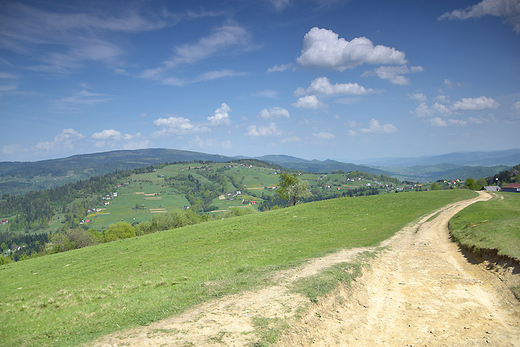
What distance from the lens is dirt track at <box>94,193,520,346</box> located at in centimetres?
915

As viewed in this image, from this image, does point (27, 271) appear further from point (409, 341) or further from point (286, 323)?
point (409, 341)

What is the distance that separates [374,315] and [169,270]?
53.0 ft

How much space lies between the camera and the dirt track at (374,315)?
915 centimetres

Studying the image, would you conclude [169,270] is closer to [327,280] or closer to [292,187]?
[327,280]

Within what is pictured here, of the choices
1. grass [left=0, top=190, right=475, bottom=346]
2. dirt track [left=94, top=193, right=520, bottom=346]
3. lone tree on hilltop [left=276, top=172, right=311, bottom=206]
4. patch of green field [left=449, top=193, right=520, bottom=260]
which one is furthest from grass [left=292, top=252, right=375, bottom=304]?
lone tree on hilltop [left=276, top=172, right=311, bottom=206]

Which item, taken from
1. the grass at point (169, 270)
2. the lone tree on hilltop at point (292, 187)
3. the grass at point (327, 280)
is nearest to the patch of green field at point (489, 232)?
the grass at point (169, 270)

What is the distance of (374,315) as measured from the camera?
39.9 feet

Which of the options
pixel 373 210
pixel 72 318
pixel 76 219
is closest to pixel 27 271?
pixel 72 318

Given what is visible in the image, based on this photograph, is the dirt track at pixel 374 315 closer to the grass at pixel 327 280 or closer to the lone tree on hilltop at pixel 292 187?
the grass at pixel 327 280

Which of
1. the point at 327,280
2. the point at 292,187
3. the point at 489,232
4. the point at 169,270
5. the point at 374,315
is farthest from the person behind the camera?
the point at 292,187

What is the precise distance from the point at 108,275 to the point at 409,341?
→ 919 inches

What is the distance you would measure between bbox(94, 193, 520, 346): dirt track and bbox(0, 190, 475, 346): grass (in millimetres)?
1795

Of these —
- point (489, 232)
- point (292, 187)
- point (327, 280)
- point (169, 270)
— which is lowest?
point (169, 270)

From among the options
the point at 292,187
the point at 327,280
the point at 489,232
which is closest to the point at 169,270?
the point at 327,280
